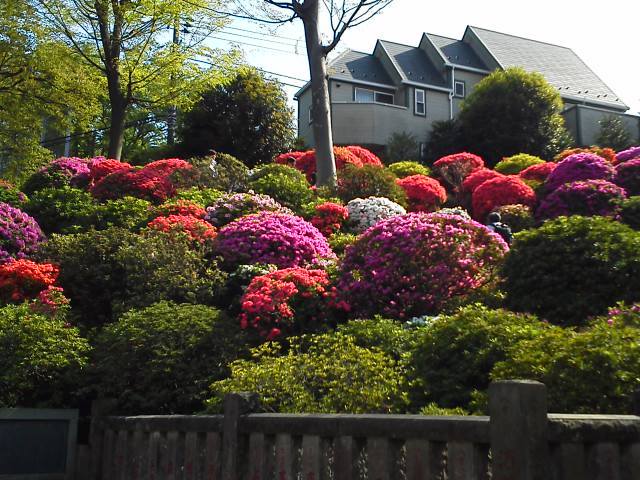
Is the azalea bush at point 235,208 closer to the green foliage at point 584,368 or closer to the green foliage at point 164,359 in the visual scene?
the green foliage at point 164,359

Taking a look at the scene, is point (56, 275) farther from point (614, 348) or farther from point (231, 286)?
point (614, 348)

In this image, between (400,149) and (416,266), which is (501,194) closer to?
(416,266)

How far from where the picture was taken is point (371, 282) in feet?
30.9

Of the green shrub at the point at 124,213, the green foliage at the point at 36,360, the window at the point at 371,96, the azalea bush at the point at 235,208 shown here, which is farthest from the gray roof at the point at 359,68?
the green foliage at the point at 36,360

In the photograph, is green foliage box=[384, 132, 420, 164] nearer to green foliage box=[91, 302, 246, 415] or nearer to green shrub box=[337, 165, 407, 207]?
green shrub box=[337, 165, 407, 207]

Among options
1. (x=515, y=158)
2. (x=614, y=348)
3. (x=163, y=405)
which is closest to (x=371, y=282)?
(x=163, y=405)

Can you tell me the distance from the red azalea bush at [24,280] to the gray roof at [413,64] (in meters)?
26.5

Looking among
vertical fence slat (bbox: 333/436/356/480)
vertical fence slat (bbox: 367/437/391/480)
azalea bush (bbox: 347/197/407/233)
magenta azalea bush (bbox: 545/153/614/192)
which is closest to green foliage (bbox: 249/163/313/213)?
azalea bush (bbox: 347/197/407/233)

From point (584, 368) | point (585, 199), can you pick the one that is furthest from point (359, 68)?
point (584, 368)

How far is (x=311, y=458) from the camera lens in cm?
432

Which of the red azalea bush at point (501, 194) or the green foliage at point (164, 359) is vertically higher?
the red azalea bush at point (501, 194)

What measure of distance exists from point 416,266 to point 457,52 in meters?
31.2

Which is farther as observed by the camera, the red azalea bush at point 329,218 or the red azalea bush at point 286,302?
the red azalea bush at point 329,218

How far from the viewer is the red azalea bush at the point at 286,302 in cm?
882
